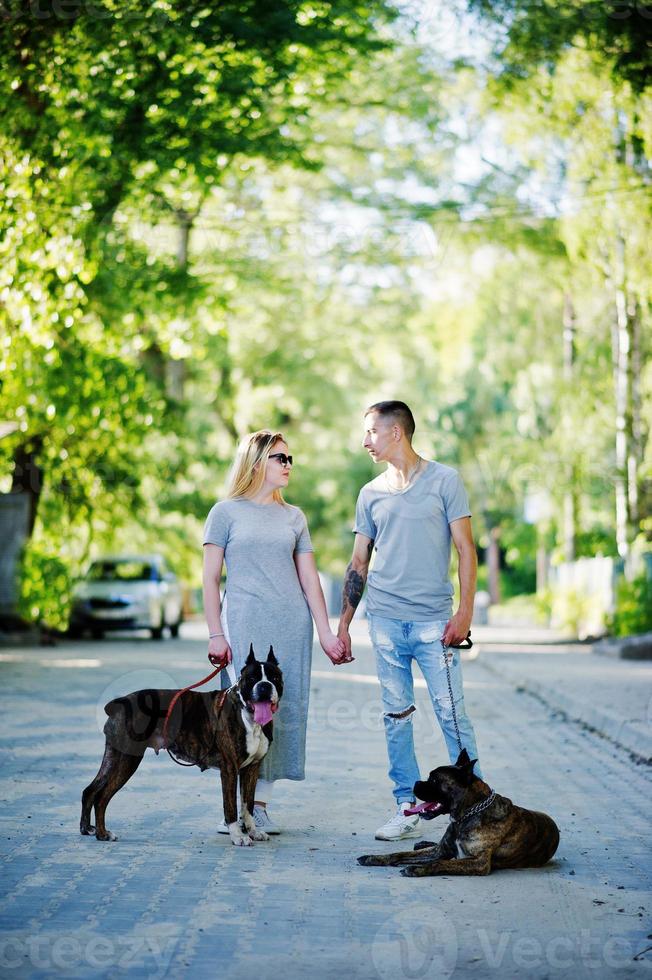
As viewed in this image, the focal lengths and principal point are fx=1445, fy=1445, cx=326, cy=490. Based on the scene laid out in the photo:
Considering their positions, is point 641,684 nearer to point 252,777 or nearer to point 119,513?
point 252,777

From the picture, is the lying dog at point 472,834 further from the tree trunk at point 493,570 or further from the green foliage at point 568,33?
the tree trunk at point 493,570

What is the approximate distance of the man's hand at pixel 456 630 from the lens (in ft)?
25.2

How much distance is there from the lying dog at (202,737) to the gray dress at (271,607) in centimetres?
31

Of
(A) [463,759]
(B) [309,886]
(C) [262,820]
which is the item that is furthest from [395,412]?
(B) [309,886]

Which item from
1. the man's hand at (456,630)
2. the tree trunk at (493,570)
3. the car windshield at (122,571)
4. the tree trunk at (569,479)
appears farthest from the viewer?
the tree trunk at (493,570)

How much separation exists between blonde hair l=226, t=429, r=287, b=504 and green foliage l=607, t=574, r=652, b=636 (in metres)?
19.7

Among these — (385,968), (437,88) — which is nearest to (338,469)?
(437,88)

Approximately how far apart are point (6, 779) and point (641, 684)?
33.0ft

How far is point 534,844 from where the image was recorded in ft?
23.1

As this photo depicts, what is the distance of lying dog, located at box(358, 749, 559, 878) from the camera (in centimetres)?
689

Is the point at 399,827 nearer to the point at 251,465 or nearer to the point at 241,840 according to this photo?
the point at 241,840

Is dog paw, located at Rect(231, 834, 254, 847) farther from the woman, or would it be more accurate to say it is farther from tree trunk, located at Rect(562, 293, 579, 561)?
tree trunk, located at Rect(562, 293, 579, 561)

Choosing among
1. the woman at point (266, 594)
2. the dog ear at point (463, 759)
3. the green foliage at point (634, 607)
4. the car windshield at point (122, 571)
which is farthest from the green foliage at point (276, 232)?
the dog ear at point (463, 759)

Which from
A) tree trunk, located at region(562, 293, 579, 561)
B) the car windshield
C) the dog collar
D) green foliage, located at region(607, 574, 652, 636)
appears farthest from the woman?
tree trunk, located at region(562, 293, 579, 561)
